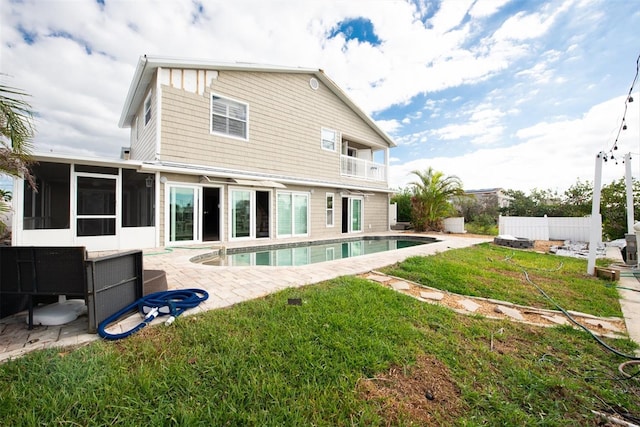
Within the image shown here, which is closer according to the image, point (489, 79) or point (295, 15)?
point (295, 15)

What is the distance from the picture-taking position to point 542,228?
1362 centimetres

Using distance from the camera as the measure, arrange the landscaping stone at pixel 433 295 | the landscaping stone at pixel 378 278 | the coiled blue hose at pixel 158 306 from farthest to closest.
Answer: the landscaping stone at pixel 378 278 → the landscaping stone at pixel 433 295 → the coiled blue hose at pixel 158 306

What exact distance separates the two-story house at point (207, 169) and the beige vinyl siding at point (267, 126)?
4 centimetres

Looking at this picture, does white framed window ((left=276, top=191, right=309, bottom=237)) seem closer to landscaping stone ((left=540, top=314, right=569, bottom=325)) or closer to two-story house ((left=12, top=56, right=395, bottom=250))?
two-story house ((left=12, top=56, right=395, bottom=250))

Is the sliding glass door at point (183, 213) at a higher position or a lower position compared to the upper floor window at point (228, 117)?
lower

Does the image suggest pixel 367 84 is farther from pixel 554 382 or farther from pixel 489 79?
pixel 554 382

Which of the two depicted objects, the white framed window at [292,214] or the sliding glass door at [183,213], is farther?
the white framed window at [292,214]

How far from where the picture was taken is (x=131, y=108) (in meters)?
12.4

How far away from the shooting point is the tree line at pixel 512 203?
12477 millimetres

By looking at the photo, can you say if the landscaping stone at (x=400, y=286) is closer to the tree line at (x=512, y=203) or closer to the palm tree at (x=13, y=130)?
the palm tree at (x=13, y=130)

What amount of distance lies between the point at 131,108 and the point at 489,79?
17.4m

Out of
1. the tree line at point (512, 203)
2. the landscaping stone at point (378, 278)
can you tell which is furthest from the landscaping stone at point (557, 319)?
the tree line at point (512, 203)

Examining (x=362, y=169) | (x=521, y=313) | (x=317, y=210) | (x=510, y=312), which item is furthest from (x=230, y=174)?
(x=521, y=313)

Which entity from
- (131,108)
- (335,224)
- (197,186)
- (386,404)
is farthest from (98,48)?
(386,404)
